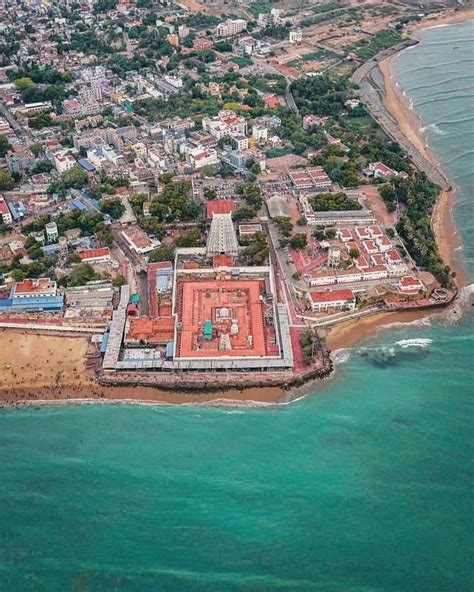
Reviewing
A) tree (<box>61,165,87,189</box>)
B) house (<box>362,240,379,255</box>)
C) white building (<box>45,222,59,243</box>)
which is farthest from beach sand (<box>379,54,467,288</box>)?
tree (<box>61,165,87,189</box>)

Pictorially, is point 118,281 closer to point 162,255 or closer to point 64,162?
point 162,255

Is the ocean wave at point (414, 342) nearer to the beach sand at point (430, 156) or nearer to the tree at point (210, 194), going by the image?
the beach sand at point (430, 156)

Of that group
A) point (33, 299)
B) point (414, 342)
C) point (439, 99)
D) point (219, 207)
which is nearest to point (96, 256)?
point (33, 299)

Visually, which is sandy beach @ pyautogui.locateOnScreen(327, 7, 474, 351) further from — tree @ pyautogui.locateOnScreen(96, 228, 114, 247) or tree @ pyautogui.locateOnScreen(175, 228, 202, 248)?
tree @ pyautogui.locateOnScreen(96, 228, 114, 247)

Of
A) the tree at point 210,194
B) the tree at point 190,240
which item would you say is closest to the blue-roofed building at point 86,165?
the tree at point 210,194

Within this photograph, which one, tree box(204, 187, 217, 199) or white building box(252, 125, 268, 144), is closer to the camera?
tree box(204, 187, 217, 199)

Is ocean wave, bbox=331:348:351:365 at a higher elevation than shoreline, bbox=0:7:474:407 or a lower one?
higher

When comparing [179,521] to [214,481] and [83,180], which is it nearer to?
[214,481]
